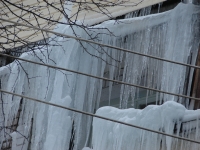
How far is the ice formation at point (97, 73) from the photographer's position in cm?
788

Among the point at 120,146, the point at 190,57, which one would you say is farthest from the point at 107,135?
the point at 190,57

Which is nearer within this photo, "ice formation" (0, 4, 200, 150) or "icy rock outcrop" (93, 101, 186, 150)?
"icy rock outcrop" (93, 101, 186, 150)

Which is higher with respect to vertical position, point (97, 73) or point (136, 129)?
point (97, 73)

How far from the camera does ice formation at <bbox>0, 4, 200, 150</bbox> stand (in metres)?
7.88

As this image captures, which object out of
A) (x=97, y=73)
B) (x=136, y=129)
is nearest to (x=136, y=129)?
(x=136, y=129)

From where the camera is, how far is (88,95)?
866 centimetres

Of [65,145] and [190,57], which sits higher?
[190,57]

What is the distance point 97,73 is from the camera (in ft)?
28.3

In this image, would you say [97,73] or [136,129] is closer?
[136,129]

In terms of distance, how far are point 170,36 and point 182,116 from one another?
3.99 ft

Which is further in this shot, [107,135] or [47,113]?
[47,113]

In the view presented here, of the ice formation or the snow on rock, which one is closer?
A: the snow on rock

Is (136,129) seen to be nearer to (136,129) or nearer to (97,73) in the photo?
(136,129)

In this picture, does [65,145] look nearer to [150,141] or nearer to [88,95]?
[88,95]
